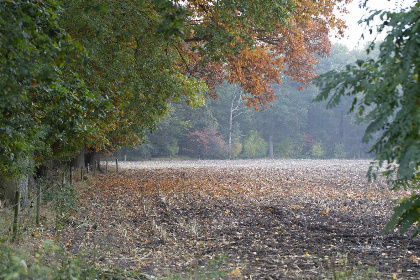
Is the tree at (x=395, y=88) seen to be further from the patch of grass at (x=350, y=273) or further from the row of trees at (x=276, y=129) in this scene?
the row of trees at (x=276, y=129)

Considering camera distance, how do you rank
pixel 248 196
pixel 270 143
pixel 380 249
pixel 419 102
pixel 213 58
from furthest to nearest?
pixel 270 143 < pixel 248 196 < pixel 213 58 < pixel 380 249 < pixel 419 102

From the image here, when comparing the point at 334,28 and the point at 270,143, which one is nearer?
the point at 334,28

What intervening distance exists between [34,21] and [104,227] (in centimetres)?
626

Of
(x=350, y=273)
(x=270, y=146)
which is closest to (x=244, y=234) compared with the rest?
(x=350, y=273)

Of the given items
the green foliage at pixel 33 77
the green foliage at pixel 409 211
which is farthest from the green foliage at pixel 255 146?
the green foliage at pixel 409 211

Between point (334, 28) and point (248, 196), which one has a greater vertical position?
point (334, 28)

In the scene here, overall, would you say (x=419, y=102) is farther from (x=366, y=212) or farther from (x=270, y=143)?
(x=270, y=143)

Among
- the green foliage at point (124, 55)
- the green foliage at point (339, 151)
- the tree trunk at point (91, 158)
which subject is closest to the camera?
the green foliage at point (124, 55)

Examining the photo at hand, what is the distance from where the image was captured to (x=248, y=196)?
13.8 meters

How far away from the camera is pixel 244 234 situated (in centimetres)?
883

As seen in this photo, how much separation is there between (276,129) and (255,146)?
6840mm

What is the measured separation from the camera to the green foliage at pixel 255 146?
189 ft

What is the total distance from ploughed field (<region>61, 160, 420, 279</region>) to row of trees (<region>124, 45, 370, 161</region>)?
39.2 metres

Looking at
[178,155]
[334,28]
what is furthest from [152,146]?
[334,28]
